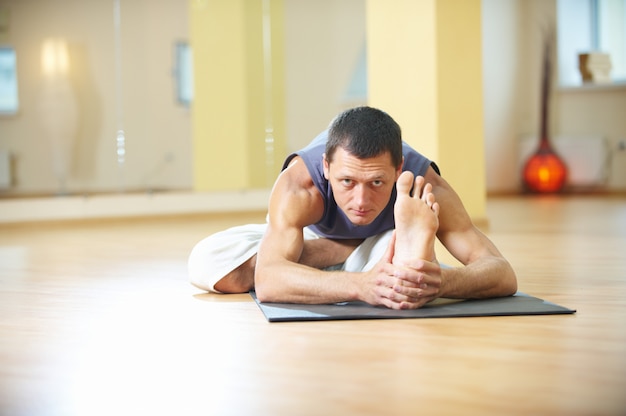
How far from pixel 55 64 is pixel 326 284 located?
5070 mm

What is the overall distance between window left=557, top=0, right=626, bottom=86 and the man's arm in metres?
6.97

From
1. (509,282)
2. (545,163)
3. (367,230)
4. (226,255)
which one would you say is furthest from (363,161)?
(545,163)

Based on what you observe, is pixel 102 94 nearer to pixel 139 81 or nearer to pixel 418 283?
pixel 139 81

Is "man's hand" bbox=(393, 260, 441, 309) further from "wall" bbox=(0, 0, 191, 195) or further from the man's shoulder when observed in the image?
"wall" bbox=(0, 0, 191, 195)

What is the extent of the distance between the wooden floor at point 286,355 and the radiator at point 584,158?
5667 millimetres

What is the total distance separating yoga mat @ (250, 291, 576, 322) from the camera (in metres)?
2.32

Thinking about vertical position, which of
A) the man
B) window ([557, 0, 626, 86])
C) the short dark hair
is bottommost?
the man

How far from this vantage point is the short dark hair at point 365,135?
231cm

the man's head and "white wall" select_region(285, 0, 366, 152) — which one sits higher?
"white wall" select_region(285, 0, 366, 152)

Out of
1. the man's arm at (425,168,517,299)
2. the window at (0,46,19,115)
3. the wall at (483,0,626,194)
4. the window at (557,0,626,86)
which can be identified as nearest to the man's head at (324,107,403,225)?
the man's arm at (425,168,517,299)

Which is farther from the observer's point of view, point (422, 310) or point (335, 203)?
point (335, 203)

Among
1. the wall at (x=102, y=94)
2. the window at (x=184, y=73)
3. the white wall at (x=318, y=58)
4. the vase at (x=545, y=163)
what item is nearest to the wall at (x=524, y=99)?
the vase at (x=545, y=163)

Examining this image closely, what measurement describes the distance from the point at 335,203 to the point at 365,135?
0.34m

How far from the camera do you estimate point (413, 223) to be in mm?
2225
